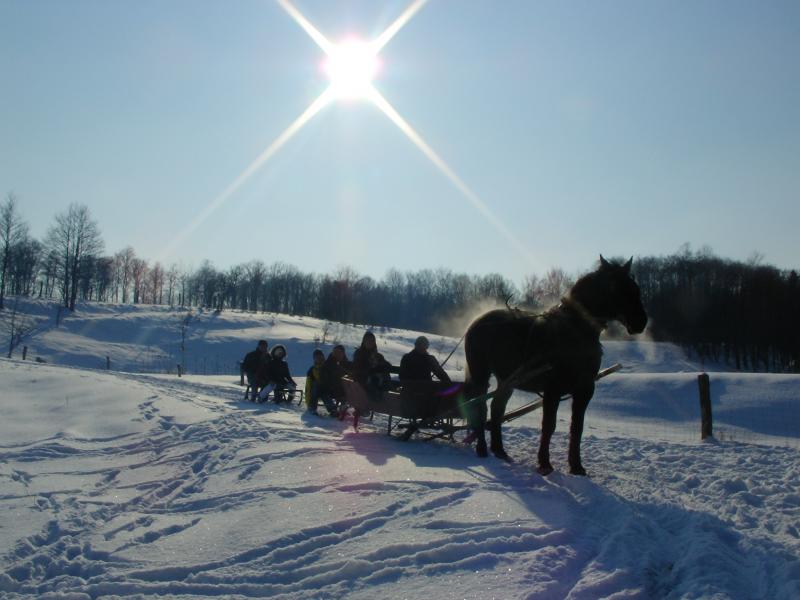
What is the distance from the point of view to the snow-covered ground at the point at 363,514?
393 cm

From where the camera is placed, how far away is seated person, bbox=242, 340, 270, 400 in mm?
16469

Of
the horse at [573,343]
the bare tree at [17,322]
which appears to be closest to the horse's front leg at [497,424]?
the horse at [573,343]

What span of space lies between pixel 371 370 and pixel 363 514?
5.48 metres

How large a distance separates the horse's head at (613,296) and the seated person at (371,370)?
14.2 ft

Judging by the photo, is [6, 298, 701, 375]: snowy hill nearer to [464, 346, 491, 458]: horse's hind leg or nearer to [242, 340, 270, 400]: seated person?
[242, 340, 270, 400]: seated person

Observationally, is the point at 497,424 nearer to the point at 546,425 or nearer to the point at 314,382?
the point at 546,425

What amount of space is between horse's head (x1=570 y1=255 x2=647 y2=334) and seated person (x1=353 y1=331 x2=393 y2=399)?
4.33 meters

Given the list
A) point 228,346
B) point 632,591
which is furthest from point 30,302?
point 632,591

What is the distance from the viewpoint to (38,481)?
6582 mm

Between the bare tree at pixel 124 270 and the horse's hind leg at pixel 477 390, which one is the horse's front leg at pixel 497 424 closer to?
the horse's hind leg at pixel 477 390

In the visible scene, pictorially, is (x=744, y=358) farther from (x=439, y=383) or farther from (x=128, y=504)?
(x=128, y=504)

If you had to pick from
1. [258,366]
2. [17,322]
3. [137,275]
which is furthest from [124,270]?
[258,366]

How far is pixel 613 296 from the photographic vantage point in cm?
648

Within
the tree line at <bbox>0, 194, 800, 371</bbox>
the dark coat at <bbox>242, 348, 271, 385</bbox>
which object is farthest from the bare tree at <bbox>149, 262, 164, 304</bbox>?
the dark coat at <bbox>242, 348, 271, 385</bbox>
